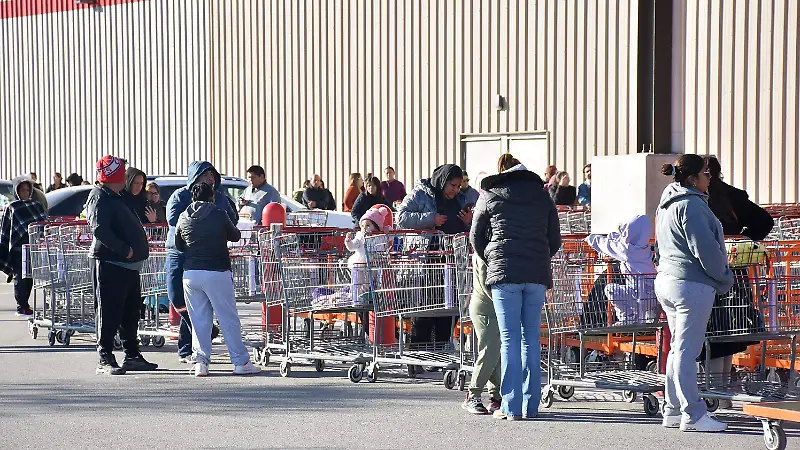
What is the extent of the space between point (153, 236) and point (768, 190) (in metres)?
11.8

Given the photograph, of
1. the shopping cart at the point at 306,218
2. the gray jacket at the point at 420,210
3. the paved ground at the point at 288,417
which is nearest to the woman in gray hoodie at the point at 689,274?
the paved ground at the point at 288,417

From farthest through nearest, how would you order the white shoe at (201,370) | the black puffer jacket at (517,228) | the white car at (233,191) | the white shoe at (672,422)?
the white car at (233,191), the white shoe at (201,370), the black puffer jacket at (517,228), the white shoe at (672,422)

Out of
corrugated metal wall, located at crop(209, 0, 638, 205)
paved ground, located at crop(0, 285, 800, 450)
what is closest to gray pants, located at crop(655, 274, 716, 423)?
paved ground, located at crop(0, 285, 800, 450)

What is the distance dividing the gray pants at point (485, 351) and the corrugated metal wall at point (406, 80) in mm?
16560

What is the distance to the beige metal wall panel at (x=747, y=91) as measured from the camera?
23562 mm

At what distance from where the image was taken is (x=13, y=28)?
134ft

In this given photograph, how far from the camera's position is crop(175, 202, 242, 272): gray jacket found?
38.5ft

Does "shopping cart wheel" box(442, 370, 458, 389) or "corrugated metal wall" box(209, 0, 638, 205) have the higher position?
"corrugated metal wall" box(209, 0, 638, 205)

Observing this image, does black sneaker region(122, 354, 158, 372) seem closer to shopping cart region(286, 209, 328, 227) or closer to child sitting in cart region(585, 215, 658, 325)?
child sitting in cart region(585, 215, 658, 325)

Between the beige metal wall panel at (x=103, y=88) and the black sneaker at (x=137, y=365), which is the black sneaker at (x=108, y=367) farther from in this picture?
the beige metal wall panel at (x=103, y=88)

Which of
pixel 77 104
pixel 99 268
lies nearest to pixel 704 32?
pixel 99 268

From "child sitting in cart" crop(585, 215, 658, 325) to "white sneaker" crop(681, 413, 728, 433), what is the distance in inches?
39.9

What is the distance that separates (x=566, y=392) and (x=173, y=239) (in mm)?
3738

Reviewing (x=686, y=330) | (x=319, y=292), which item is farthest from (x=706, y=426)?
(x=319, y=292)
